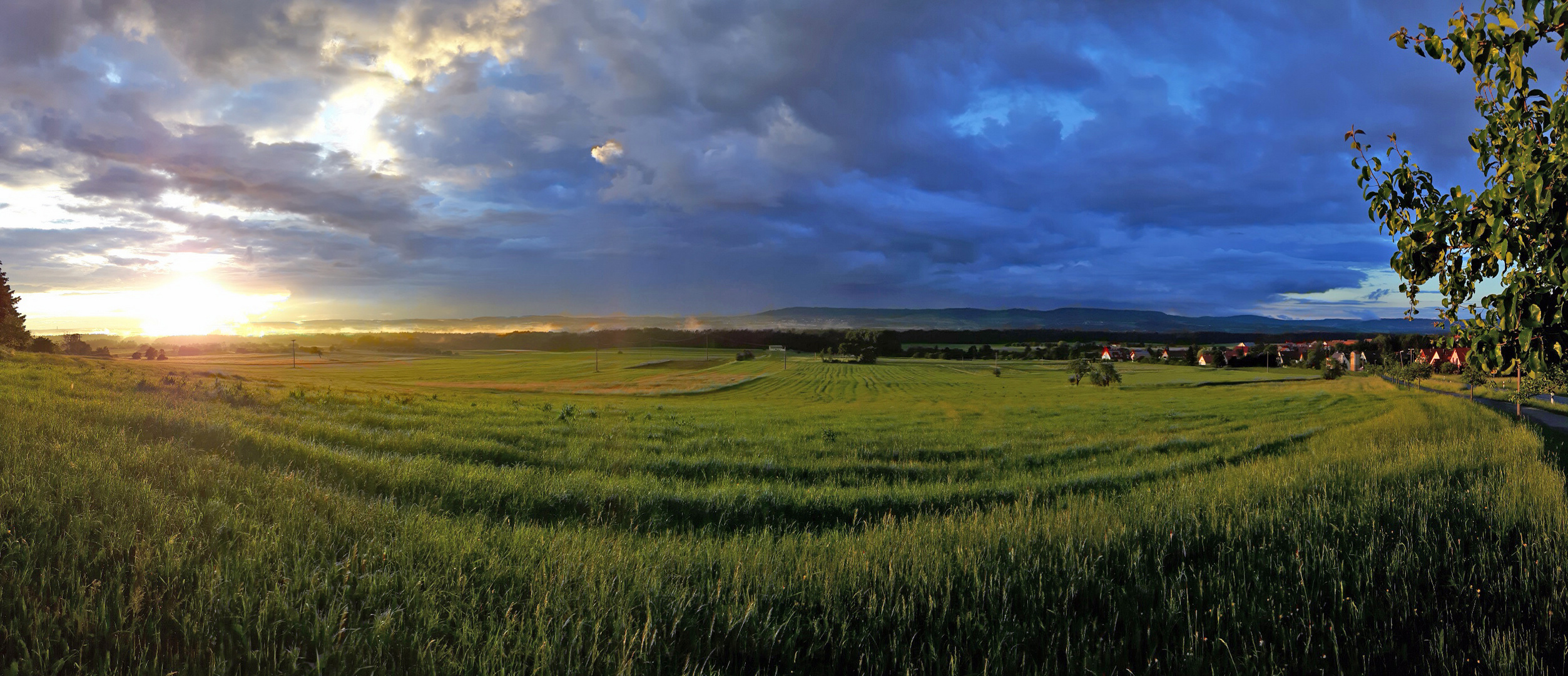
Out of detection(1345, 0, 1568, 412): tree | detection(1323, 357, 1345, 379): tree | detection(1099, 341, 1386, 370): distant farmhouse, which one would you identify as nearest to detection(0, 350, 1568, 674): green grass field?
detection(1345, 0, 1568, 412): tree

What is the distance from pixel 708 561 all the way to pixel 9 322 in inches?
3067

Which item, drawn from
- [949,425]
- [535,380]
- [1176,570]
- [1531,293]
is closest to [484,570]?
[1176,570]

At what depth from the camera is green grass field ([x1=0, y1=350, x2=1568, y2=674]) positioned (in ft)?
11.5

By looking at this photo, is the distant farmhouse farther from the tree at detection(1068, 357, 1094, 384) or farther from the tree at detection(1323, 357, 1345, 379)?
the tree at detection(1068, 357, 1094, 384)

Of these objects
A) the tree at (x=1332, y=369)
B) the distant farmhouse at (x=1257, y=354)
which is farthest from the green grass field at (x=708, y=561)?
the distant farmhouse at (x=1257, y=354)

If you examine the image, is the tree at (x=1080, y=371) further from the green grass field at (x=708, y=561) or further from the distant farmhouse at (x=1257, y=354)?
the green grass field at (x=708, y=561)

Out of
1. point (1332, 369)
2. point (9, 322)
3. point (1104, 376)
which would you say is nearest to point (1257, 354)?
point (1332, 369)

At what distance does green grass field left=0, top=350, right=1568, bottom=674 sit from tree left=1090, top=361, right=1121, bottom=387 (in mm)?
64945

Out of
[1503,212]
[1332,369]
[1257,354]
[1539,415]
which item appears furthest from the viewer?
[1257,354]

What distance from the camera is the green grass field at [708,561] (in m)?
3.51

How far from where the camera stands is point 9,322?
164 feet

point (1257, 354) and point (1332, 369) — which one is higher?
point (1257, 354)

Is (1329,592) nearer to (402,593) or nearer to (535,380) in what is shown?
(402,593)

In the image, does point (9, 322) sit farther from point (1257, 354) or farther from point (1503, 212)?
point (1257, 354)
